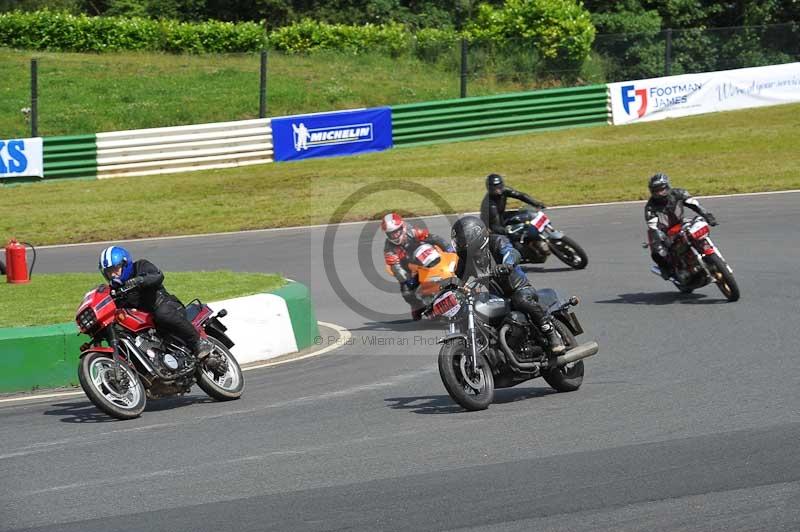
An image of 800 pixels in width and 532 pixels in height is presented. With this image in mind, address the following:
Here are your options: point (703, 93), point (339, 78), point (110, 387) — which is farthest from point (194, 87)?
point (110, 387)

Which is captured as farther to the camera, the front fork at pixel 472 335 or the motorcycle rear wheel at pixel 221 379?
the motorcycle rear wheel at pixel 221 379

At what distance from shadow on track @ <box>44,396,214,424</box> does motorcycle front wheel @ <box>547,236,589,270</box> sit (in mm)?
7478

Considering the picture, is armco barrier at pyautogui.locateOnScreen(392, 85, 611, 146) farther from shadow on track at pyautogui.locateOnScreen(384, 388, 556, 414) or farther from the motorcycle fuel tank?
the motorcycle fuel tank

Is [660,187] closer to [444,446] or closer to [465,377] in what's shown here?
[465,377]

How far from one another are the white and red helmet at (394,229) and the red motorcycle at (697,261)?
3.27 metres

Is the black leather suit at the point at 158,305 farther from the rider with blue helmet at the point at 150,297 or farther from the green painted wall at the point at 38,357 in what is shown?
the green painted wall at the point at 38,357

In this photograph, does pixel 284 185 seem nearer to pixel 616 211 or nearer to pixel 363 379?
pixel 616 211

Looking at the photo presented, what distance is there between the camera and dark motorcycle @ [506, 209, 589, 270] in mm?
16844

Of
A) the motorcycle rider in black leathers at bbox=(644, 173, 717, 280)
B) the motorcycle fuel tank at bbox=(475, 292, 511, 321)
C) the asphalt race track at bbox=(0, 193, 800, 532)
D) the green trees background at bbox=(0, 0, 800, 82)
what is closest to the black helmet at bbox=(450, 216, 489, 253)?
the motorcycle fuel tank at bbox=(475, 292, 511, 321)

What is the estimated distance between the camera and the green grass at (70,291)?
12.3m

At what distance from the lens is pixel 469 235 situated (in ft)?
34.9

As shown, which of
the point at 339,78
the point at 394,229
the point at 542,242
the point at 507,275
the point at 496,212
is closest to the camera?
the point at 507,275

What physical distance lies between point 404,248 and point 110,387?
204 inches
